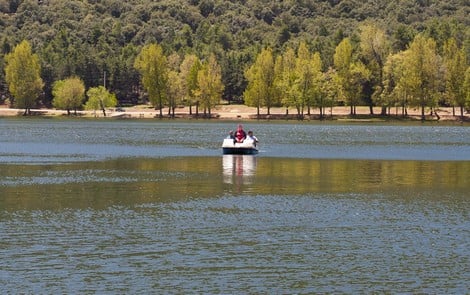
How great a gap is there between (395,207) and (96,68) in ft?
468

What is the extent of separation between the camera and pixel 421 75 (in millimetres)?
137375

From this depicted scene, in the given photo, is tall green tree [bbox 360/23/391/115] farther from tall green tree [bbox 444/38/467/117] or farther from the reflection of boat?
the reflection of boat

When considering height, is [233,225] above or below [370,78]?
below

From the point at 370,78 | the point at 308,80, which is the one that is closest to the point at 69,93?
the point at 308,80

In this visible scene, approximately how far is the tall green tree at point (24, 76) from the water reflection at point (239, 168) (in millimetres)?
98727

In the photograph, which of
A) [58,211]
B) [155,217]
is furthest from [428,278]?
[58,211]

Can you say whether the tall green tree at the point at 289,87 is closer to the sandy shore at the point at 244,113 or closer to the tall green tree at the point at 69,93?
the sandy shore at the point at 244,113

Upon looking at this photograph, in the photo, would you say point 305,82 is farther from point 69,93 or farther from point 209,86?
point 69,93

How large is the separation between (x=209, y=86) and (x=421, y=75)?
3694 centimetres

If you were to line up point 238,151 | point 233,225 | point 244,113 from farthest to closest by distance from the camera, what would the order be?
point 244,113 < point 238,151 < point 233,225

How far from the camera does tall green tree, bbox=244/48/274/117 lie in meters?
150

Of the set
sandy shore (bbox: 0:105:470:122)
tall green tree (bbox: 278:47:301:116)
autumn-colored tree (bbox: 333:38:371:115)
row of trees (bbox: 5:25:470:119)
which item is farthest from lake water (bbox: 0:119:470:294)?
sandy shore (bbox: 0:105:470:122)

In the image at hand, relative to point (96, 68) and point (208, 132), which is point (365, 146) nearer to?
point (208, 132)

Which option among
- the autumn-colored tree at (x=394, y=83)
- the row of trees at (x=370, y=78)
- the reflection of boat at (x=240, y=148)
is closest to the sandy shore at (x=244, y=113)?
the row of trees at (x=370, y=78)
